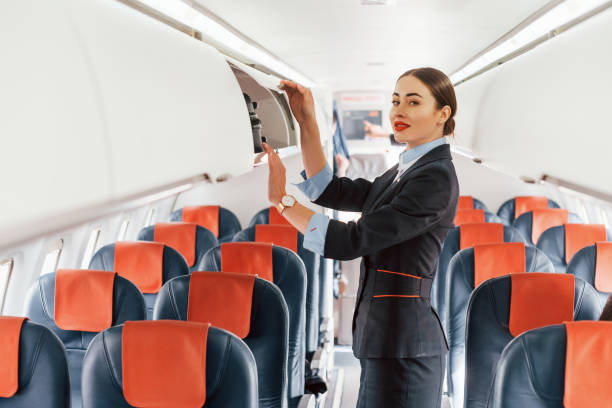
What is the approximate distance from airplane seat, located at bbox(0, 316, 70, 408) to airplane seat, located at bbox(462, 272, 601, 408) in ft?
4.87

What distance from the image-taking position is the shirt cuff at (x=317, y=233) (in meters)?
1.55

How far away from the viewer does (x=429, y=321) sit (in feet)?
5.78

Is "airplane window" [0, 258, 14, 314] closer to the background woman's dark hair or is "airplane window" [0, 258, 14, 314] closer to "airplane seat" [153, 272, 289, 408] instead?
"airplane seat" [153, 272, 289, 408]

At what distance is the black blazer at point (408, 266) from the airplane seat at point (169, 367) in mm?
407

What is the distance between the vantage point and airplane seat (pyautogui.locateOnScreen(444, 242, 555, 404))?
2711 mm

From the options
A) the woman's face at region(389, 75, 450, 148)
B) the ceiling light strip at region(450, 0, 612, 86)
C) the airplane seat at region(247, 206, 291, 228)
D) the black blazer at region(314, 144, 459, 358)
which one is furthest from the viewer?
the airplane seat at region(247, 206, 291, 228)

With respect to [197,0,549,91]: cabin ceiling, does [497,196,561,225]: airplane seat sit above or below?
below

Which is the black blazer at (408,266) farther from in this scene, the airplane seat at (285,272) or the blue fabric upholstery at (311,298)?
the blue fabric upholstery at (311,298)

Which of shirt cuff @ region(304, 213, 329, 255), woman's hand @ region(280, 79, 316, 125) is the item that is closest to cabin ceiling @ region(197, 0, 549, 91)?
woman's hand @ region(280, 79, 316, 125)

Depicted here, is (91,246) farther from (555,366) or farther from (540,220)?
(540,220)

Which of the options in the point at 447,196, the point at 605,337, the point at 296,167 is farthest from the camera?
the point at 296,167

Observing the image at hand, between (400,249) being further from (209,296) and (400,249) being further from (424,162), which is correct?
(209,296)

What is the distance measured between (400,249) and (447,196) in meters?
0.22

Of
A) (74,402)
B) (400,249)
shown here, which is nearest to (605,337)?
(400,249)
